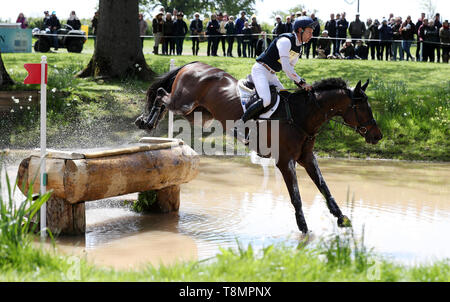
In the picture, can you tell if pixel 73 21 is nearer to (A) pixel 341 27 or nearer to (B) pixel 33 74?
(A) pixel 341 27

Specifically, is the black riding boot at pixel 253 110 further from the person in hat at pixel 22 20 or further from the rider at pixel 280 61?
the person in hat at pixel 22 20

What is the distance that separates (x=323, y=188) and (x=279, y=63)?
164cm

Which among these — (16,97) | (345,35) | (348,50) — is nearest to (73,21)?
(345,35)

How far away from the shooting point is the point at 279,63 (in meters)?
8.62

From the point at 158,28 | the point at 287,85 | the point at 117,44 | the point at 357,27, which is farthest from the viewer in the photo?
the point at 357,27

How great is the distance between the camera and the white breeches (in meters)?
8.47

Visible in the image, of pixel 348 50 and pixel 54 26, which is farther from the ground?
pixel 54 26

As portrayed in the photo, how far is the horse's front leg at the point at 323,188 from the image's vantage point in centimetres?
821

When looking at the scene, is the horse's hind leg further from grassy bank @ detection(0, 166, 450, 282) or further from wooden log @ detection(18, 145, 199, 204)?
grassy bank @ detection(0, 166, 450, 282)

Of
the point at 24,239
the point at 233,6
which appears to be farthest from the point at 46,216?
the point at 233,6

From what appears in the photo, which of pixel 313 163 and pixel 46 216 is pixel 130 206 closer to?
pixel 46 216

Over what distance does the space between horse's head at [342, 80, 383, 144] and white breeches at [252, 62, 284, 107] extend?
38.8 inches

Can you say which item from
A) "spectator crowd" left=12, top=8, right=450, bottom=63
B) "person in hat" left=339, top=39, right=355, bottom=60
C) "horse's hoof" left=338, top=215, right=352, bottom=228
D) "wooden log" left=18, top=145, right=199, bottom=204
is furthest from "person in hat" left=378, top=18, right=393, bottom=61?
"horse's hoof" left=338, top=215, right=352, bottom=228

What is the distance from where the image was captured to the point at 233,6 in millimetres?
61500
